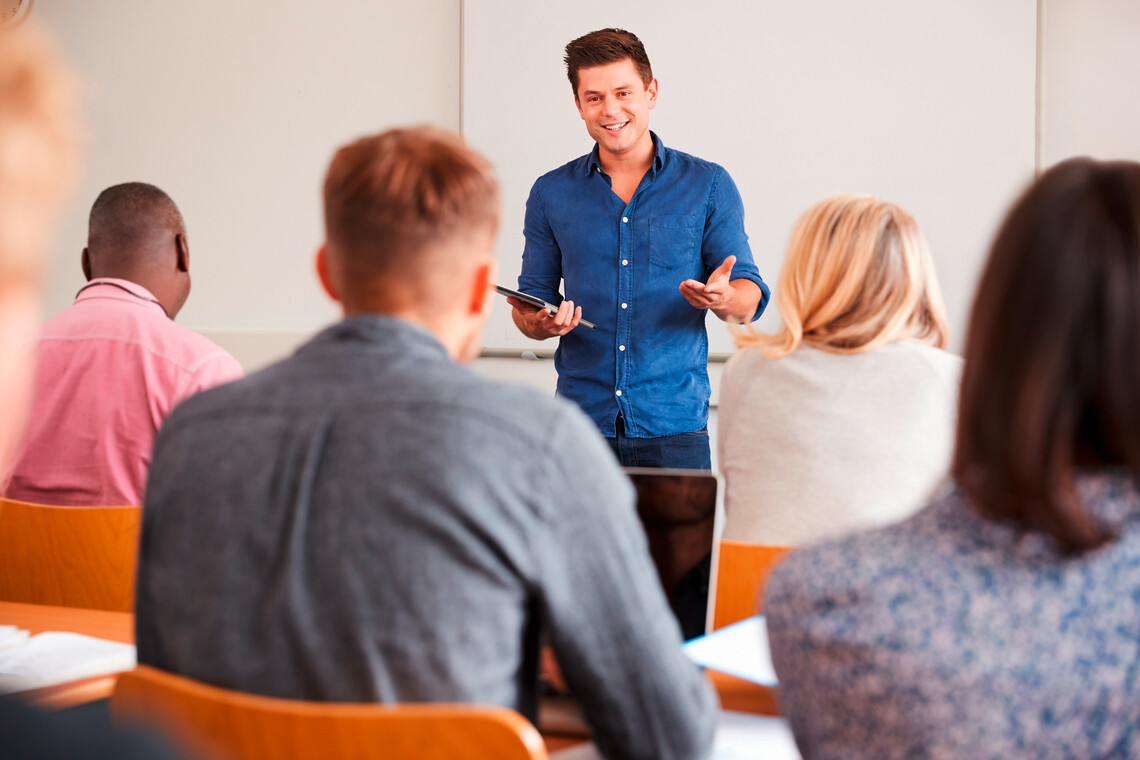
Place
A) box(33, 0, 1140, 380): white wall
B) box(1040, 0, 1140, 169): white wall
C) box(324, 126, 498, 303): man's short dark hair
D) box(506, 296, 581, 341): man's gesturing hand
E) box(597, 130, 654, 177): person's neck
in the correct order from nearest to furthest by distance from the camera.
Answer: box(324, 126, 498, 303): man's short dark hair
box(506, 296, 581, 341): man's gesturing hand
box(597, 130, 654, 177): person's neck
box(1040, 0, 1140, 169): white wall
box(33, 0, 1140, 380): white wall

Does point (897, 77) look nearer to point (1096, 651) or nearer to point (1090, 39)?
point (1090, 39)

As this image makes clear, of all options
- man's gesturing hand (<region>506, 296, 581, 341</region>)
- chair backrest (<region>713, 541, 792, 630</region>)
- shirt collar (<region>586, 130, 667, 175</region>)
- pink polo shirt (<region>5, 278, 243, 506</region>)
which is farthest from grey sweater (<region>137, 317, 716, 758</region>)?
shirt collar (<region>586, 130, 667, 175</region>)

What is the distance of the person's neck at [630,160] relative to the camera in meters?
2.77

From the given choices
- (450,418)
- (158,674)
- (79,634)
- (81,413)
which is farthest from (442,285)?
(81,413)

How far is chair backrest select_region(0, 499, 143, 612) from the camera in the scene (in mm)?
1592

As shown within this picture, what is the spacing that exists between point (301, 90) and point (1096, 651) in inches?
157

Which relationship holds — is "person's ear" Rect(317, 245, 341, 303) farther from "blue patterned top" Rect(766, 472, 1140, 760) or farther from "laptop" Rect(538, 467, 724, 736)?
"blue patterned top" Rect(766, 472, 1140, 760)

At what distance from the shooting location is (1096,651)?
0.72m

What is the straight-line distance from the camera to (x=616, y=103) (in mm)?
2678

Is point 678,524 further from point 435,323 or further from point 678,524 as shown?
point 435,323

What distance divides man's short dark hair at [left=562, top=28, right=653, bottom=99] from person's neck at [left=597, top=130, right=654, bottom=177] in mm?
175

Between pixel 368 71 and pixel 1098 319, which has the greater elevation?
pixel 368 71

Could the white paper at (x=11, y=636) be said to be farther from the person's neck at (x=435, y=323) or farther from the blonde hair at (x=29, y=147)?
the blonde hair at (x=29, y=147)

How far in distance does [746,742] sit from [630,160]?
80.2 inches
